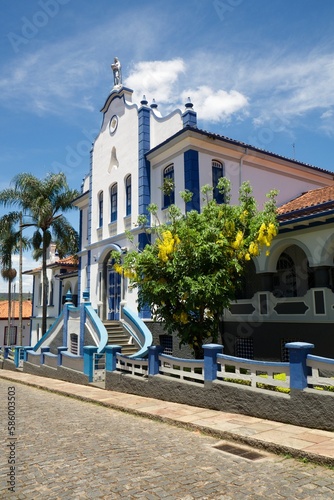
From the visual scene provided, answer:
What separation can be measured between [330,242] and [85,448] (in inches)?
334

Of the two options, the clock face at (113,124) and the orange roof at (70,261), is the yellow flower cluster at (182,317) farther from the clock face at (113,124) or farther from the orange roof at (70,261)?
the orange roof at (70,261)

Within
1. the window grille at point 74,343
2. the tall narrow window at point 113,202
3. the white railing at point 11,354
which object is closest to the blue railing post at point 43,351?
the window grille at point 74,343

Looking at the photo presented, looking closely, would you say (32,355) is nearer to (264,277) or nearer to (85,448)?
(264,277)

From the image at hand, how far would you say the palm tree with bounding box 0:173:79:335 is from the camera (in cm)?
2566

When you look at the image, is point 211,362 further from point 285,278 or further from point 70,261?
point 70,261

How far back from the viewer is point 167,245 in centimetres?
1120

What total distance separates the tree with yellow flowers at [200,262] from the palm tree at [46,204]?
49.9 ft

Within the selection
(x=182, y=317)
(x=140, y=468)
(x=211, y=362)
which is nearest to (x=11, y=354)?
(x=182, y=317)

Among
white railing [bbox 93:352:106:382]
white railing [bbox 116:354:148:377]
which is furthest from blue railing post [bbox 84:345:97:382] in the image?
white railing [bbox 116:354:148:377]

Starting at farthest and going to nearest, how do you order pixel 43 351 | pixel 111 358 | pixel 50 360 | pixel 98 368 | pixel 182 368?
pixel 43 351, pixel 50 360, pixel 98 368, pixel 111 358, pixel 182 368

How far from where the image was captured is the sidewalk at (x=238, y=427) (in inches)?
259

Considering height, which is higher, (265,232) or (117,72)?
(117,72)

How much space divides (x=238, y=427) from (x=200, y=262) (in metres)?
4.32

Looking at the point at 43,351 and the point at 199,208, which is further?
the point at 43,351
